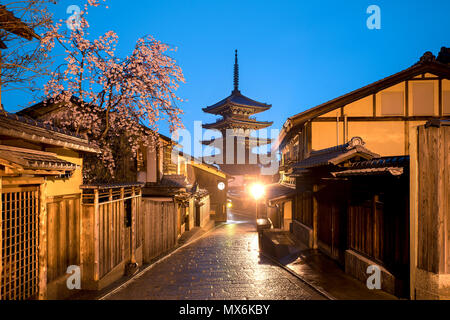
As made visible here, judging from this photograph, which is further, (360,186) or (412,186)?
(360,186)

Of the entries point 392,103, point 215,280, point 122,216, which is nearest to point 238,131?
point 392,103

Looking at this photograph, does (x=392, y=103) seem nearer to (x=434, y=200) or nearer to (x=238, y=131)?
(x=434, y=200)

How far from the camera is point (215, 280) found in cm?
924

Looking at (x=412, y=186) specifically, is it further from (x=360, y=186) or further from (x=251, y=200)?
(x=251, y=200)

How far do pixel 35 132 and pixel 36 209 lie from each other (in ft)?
6.23

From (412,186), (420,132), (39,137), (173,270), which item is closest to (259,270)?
(173,270)

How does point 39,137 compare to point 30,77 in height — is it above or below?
below

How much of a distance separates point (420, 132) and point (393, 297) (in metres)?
4.72

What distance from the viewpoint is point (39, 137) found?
562 cm

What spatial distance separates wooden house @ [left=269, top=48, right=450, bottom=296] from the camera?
755 cm
